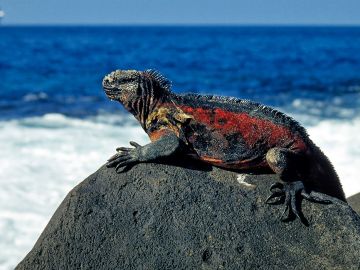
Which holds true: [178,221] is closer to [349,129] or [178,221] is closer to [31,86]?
[349,129]

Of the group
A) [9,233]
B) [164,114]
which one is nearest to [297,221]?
[164,114]

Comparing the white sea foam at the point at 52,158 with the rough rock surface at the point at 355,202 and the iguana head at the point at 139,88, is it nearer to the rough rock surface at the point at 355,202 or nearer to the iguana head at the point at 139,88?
the iguana head at the point at 139,88

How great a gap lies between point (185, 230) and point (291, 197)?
0.69 meters

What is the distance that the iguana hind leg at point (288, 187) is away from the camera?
4.11 meters

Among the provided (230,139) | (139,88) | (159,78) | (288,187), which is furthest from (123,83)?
(288,187)

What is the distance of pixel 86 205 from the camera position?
4.11m

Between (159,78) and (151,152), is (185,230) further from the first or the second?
(159,78)

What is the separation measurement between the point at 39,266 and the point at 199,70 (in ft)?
82.7

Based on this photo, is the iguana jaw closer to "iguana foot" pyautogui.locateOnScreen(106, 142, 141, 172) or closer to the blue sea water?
"iguana foot" pyautogui.locateOnScreen(106, 142, 141, 172)

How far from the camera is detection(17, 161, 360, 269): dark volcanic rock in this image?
393 cm

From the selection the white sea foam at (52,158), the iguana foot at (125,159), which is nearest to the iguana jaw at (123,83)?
the iguana foot at (125,159)

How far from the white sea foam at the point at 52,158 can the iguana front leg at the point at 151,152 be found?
274 centimetres

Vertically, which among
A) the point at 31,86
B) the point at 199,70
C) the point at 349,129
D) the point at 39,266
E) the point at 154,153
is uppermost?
the point at 199,70

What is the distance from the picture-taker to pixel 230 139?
14.2 feet
